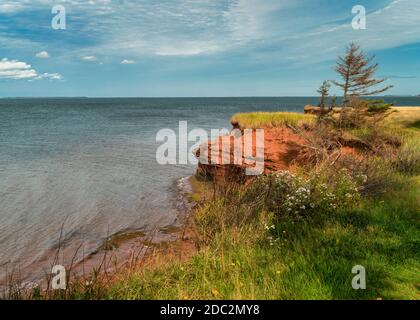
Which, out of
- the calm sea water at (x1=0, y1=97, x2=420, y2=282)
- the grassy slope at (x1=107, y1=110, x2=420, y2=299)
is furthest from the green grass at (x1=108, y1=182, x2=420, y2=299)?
the calm sea water at (x1=0, y1=97, x2=420, y2=282)

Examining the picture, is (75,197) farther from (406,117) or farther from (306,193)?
(406,117)

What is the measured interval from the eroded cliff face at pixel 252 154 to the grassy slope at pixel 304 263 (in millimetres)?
4204

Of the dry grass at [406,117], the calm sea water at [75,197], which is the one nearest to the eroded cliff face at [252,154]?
the calm sea water at [75,197]

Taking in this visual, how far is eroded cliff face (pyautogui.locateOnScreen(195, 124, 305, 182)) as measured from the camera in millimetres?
10922

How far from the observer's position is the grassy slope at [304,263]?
4223mm

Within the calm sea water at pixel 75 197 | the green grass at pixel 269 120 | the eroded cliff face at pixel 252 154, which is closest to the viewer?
the calm sea water at pixel 75 197

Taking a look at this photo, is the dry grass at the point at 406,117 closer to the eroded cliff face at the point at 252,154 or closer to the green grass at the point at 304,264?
the eroded cliff face at the point at 252,154

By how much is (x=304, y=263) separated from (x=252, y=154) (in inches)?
269

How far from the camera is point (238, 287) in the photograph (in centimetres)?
418

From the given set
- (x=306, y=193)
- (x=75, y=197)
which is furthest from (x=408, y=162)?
(x=75, y=197)

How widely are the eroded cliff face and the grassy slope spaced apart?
4204 millimetres

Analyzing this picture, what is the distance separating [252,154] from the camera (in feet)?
37.5
